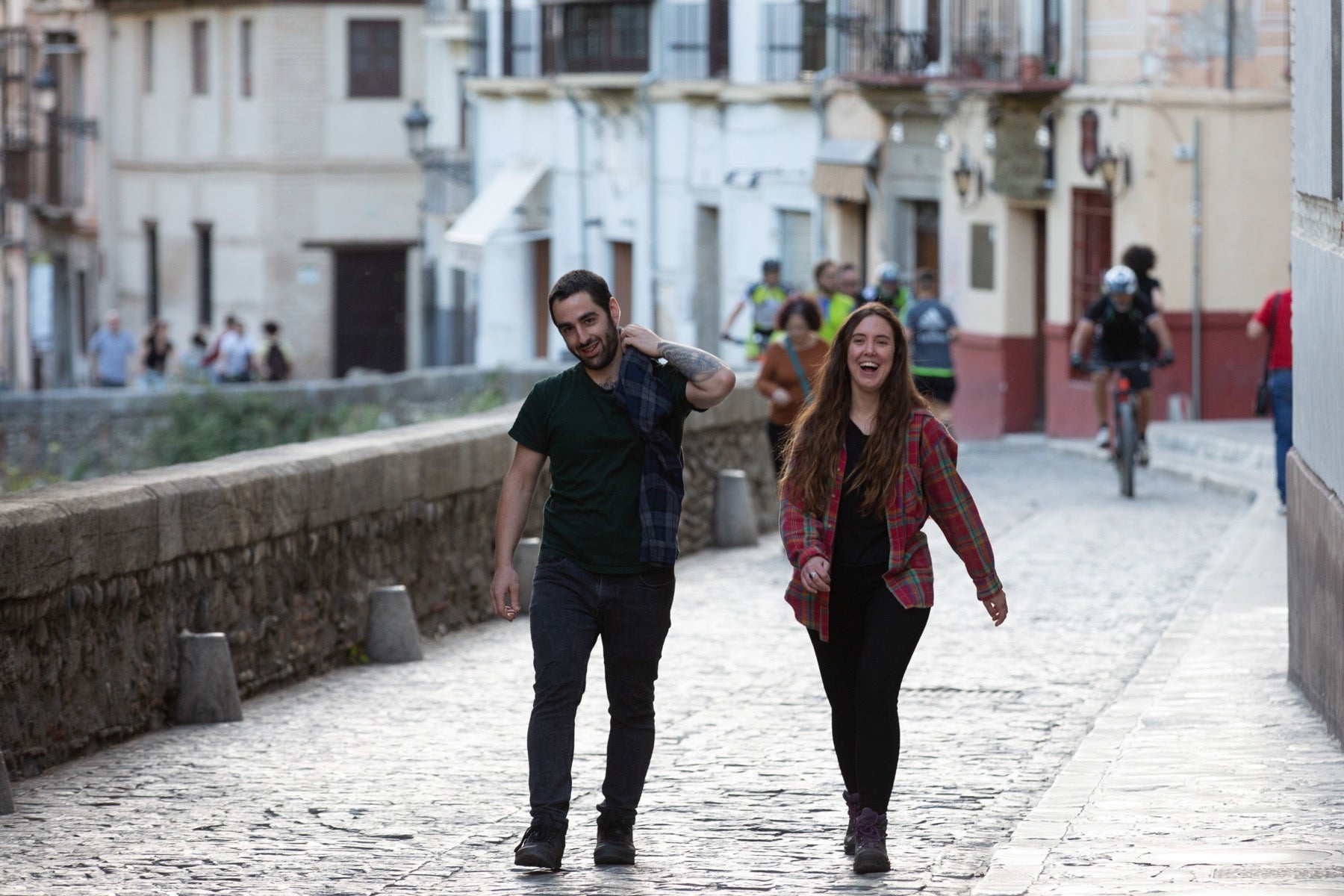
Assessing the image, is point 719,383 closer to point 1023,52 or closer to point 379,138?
point 1023,52

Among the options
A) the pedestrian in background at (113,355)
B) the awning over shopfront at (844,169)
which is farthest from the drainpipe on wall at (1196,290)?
the pedestrian in background at (113,355)

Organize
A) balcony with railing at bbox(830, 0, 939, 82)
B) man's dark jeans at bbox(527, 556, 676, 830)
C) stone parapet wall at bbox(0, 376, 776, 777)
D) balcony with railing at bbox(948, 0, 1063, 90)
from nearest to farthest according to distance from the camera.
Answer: man's dark jeans at bbox(527, 556, 676, 830) < stone parapet wall at bbox(0, 376, 776, 777) < balcony with railing at bbox(948, 0, 1063, 90) < balcony with railing at bbox(830, 0, 939, 82)

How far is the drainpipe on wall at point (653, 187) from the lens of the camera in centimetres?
3606

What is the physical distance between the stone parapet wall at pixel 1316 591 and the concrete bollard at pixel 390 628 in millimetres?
3959

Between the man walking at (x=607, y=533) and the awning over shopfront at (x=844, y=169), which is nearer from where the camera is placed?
the man walking at (x=607, y=533)

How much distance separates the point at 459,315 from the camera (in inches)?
1772

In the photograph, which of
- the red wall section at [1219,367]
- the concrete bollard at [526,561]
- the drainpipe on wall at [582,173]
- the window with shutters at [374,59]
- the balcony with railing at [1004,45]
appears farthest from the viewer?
the window with shutters at [374,59]

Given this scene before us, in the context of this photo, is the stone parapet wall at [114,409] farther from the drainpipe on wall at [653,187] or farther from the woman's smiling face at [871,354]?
the woman's smiling face at [871,354]

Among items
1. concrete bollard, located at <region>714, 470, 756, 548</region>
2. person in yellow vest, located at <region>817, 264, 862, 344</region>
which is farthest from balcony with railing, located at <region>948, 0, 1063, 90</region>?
concrete bollard, located at <region>714, 470, 756, 548</region>

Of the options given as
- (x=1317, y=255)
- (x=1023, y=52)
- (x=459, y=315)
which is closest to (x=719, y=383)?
(x=1317, y=255)

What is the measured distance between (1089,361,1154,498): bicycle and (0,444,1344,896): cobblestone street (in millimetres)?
4513

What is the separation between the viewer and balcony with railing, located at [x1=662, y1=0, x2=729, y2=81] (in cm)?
3475

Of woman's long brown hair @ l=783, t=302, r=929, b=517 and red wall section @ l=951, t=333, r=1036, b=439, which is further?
red wall section @ l=951, t=333, r=1036, b=439

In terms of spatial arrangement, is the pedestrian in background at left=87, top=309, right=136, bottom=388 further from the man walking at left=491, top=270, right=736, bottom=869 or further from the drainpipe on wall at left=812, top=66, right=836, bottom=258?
the man walking at left=491, top=270, right=736, bottom=869
